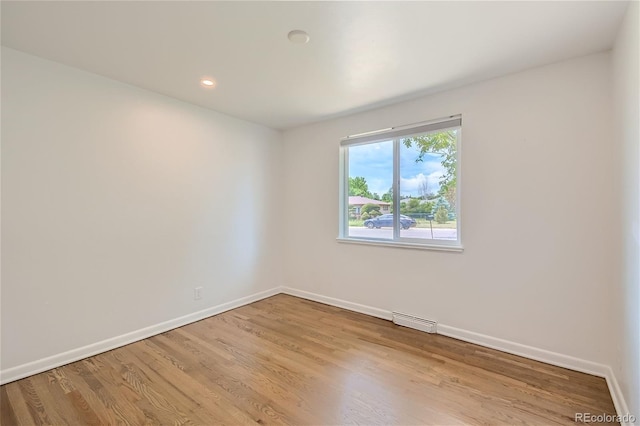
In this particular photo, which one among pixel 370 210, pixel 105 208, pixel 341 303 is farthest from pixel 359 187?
pixel 105 208

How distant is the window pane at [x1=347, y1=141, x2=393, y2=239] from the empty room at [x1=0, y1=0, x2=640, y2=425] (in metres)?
0.04

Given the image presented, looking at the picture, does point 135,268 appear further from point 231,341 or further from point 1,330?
point 231,341

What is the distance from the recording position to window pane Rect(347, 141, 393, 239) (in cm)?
334

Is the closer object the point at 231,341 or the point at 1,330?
the point at 1,330

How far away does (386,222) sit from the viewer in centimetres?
335

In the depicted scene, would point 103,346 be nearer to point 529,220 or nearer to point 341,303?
point 341,303

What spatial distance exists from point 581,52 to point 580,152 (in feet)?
2.40

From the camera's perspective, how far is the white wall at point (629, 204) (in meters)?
1.48

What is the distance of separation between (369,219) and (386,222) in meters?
0.24

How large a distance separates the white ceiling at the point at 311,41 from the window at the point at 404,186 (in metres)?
0.56

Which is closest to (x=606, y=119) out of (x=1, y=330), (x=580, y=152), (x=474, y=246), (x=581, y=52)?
(x=580, y=152)

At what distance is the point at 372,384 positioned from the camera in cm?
202

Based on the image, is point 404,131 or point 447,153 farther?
point 404,131

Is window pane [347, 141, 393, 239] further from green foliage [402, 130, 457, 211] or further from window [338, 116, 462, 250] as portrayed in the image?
green foliage [402, 130, 457, 211]
